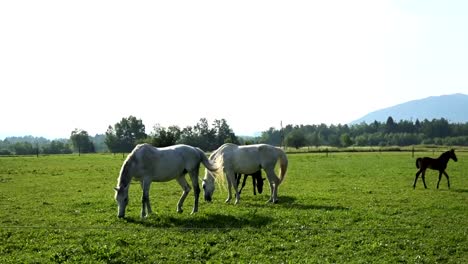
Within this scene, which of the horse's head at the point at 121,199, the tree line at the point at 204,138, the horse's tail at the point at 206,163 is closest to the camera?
the horse's head at the point at 121,199

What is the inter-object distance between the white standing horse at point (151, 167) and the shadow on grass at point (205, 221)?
2.28ft

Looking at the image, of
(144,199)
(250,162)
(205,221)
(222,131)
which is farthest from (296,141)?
(205,221)

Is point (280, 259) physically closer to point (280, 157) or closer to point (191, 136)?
point (280, 157)

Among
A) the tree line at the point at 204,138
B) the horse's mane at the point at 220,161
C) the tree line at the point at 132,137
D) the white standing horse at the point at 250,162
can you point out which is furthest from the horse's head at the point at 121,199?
the tree line at the point at 132,137

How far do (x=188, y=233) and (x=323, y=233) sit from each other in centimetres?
359

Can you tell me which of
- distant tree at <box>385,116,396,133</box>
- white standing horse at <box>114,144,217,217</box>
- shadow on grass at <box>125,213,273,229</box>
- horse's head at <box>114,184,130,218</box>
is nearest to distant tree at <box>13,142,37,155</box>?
white standing horse at <box>114,144,217,217</box>

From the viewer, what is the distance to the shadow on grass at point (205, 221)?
1299cm

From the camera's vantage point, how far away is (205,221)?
44.7 feet

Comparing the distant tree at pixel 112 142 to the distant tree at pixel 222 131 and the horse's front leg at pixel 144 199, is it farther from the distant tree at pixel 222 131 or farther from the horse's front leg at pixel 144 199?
the horse's front leg at pixel 144 199

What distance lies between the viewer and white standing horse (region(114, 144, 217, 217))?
14.2 m

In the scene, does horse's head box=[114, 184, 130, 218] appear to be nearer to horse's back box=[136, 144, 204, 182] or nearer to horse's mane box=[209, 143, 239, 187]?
horse's back box=[136, 144, 204, 182]

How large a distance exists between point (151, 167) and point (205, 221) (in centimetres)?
267

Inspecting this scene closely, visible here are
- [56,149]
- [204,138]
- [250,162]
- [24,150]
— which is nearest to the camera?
[250,162]

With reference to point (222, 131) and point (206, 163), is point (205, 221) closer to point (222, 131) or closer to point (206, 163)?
point (206, 163)
